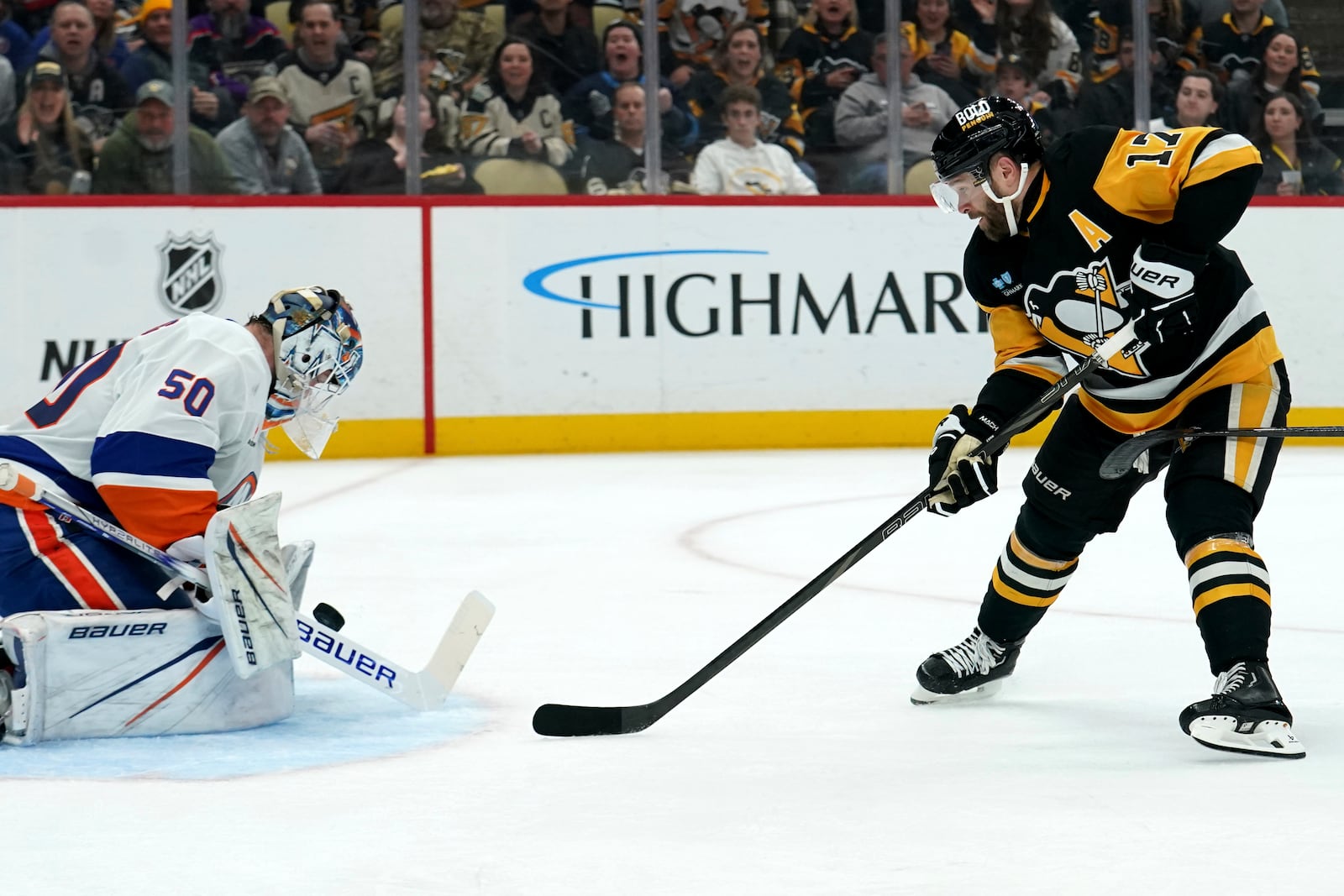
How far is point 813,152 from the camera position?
7406 mm

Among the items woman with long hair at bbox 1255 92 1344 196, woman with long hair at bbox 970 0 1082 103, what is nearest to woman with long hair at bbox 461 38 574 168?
woman with long hair at bbox 970 0 1082 103

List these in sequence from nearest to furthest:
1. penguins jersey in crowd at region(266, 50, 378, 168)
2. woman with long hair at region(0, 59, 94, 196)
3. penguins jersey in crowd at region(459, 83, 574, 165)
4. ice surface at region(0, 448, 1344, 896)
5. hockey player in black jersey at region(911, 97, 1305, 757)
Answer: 1. ice surface at region(0, 448, 1344, 896)
2. hockey player in black jersey at region(911, 97, 1305, 757)
3. woman with long hair at region(0, 59, 94, 196)
4. penguins jersey in crowd at region(266, 50, 378, 168)
5. penguins jersey in crowd at region(459, 83, 574, 165)

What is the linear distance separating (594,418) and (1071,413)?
4.62 m

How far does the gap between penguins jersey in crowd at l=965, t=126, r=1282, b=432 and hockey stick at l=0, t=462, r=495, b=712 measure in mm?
979

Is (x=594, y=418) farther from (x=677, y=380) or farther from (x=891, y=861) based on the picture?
(x=891, y=861)

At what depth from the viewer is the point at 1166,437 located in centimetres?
240

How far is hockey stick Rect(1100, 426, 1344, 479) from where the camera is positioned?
7.70 feet

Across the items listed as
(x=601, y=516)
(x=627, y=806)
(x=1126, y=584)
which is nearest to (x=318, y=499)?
(x=601, y=516)

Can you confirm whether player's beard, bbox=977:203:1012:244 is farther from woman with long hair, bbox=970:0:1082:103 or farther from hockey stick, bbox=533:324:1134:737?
woman with long hair, bbox=970:0:1082:103

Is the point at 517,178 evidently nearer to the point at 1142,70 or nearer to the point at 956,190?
the point at 1142,70

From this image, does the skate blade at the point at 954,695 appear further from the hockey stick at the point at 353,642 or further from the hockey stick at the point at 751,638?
the hockey stick at the point at 353,642

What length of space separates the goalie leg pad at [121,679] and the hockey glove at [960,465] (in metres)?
1.03

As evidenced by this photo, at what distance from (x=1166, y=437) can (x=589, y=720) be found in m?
0.93

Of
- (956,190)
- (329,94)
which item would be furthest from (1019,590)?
(329,94)
